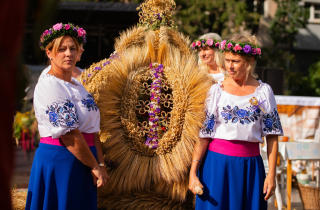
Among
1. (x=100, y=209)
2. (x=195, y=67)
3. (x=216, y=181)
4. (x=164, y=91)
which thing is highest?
(x=195, y=67)

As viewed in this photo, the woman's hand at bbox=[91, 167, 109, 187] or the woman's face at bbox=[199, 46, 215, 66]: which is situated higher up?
the woman's face at bbox=[199, 46, 215, 66]

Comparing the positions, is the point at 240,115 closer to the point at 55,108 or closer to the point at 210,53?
the point at 210,53

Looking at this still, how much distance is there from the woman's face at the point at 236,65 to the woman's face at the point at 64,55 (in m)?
0.89

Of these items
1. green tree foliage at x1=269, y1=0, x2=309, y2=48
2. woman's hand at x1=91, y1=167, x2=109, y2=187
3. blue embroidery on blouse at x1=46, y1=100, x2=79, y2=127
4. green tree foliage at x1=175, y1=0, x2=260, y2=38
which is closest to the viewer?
blue embroidery on blouse at x1=46, y1=100, x2=79, y2=127

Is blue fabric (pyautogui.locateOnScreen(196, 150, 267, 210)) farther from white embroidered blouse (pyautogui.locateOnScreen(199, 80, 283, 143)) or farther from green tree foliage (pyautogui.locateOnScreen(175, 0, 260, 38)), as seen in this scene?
green tree foliage (pyautogui.locateOnScreen(175, 0, 260, 38))

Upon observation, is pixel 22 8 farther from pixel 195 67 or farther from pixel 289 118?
pixel 289 118

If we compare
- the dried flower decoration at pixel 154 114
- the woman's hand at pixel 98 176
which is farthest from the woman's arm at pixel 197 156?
the woman's hand at pixel 98 176

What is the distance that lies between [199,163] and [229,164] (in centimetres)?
18

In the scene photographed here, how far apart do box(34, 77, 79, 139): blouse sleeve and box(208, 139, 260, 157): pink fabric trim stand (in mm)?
806

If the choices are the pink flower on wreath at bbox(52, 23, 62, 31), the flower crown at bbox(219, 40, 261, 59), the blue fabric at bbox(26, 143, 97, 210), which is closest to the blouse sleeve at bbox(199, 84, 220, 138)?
the flower crown at bbox(219, 40, 261, 59)

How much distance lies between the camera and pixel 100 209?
7.66ft

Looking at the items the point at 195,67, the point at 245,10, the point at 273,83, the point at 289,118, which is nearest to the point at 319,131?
the point at 289,118

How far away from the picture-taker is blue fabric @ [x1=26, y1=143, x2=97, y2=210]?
173 cm

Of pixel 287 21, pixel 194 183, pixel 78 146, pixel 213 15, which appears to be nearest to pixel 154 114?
pixel 194 183
